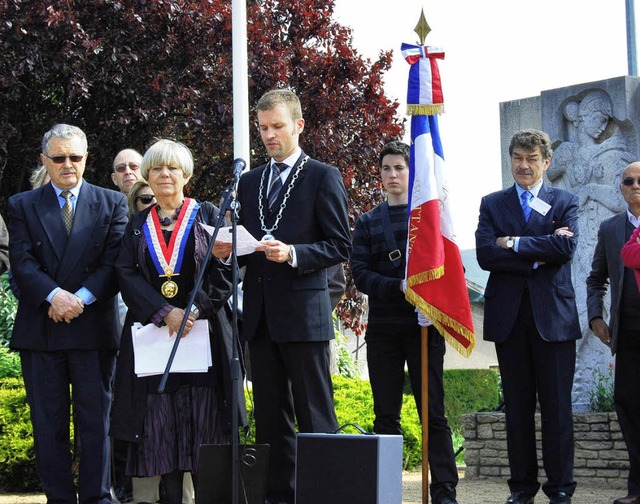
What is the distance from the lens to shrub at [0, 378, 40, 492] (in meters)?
8.63

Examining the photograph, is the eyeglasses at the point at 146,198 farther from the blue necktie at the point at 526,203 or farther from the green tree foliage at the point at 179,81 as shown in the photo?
the green tree foliage at the point at 179,81

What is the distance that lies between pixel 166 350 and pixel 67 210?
3.95ft

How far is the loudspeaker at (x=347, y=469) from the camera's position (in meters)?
5.41

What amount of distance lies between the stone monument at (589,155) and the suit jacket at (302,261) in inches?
150

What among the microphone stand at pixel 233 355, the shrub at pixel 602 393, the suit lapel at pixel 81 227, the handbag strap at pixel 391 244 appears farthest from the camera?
the shrub at pixel 602 393

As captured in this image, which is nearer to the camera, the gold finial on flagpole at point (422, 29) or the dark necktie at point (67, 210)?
the dark necktie at point (67, 210)

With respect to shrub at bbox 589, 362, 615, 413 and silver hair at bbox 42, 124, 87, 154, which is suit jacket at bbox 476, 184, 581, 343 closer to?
shrub at bbox 589, 362, 615, 413

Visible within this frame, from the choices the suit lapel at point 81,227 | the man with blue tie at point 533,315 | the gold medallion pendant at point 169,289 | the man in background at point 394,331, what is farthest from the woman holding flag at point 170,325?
the man with blue tie at point 533,315

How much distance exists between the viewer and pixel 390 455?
555 centimetres

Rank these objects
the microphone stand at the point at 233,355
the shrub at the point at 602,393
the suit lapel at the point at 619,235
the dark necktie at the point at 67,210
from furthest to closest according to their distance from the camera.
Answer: the shrub at the point at 602,393
the suit lapel at the point at 619,235
the dark necktie at the point at 67,210
the microphone stand at the point at 233,355

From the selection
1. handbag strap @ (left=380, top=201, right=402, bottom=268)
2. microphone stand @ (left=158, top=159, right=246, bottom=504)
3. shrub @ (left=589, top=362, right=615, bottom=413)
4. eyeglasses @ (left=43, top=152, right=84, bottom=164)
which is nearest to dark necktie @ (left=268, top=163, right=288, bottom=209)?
microphone stand @ (left=158, top=159, right=246, bottom=504)

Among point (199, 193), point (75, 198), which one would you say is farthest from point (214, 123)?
point (75, 198)

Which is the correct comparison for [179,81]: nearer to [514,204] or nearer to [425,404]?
[514,204]

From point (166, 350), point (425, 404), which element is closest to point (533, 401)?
point (425, 404)
